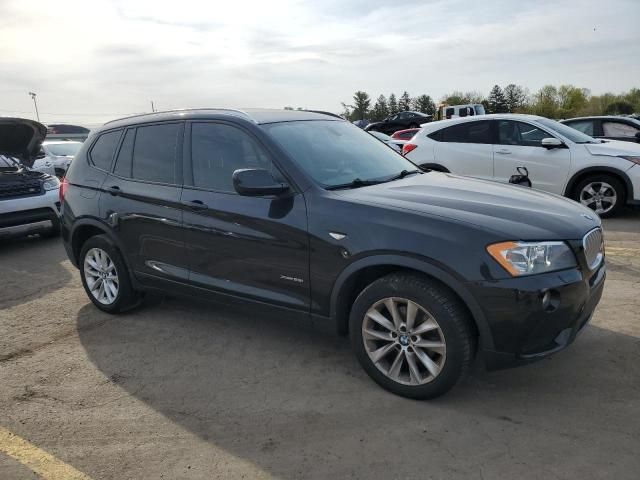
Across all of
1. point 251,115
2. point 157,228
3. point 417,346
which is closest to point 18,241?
point 157,228

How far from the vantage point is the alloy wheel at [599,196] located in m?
7.95

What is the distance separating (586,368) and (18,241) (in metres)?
8.16

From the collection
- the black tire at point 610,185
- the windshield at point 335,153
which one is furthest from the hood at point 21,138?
the black tire at point 610,185

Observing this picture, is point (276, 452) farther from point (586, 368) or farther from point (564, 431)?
point (586, 368)

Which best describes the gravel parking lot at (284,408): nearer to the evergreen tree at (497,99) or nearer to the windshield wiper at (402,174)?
the windshield wiper at (402,174)

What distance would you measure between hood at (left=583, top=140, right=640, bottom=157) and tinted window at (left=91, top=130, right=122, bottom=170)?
6.61m

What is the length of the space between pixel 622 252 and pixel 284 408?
473 cm

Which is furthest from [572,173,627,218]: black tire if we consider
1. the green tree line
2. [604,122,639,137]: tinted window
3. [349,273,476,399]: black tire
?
the green tree line

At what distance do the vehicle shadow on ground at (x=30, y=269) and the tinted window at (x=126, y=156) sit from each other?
75.6 inches

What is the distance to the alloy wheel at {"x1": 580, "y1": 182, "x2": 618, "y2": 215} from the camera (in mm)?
7945

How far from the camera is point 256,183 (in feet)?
11.0

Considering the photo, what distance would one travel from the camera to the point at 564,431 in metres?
2.83

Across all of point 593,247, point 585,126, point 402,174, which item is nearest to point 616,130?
point 585,126

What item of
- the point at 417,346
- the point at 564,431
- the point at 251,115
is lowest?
the point at 564,431
